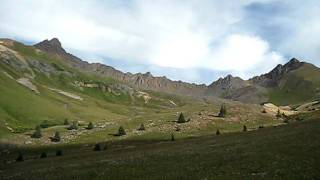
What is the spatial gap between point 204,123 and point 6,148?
5361cm

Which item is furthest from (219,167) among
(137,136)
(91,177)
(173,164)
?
(137,136)

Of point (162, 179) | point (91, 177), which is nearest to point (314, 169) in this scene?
point (162, 179)

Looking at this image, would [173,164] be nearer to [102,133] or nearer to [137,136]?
[137,136]

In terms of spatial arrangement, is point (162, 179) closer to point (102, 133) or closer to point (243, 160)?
point (243, 160)

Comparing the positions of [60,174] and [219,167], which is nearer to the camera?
[219,167]

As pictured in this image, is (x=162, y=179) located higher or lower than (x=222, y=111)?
lower

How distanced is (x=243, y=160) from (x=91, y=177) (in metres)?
13.7

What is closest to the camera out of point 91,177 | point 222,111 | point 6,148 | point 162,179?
point 162,179

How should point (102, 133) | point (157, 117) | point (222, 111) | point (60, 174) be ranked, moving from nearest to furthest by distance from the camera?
point (60, 174)
point (102, 133)
point (222, 111)
point (157, 117)

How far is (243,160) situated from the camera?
42.1 meters

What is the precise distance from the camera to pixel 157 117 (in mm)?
165375

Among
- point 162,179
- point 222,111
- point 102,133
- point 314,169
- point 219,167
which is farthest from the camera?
point 222,111

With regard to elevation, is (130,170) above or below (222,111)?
below

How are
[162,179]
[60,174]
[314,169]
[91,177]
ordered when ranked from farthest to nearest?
[60,174]
[91,177]
[162,179]
[314,169]
